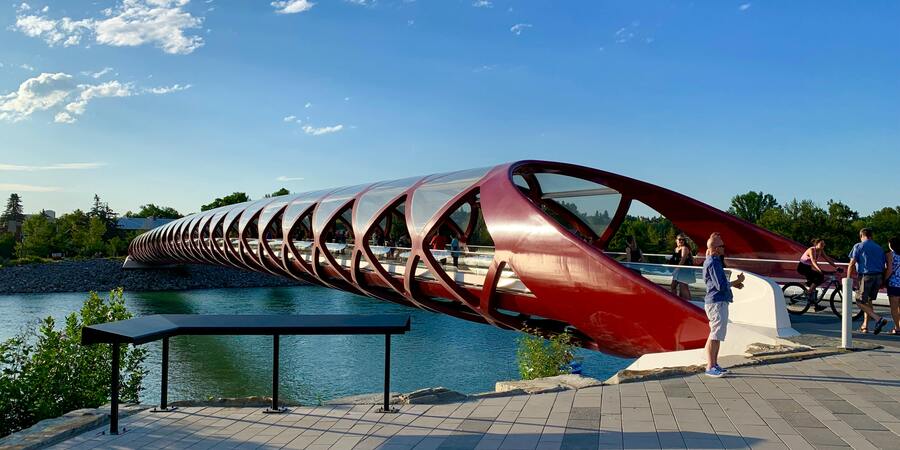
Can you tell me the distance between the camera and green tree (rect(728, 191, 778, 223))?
208 feet

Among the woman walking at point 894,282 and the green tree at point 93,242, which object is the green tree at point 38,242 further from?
the woman walking at point 894,282

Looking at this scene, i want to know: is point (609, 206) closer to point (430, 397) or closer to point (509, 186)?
point (509, 186)

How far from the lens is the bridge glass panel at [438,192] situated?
12.7 meters

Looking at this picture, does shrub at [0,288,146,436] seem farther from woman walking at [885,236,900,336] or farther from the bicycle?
woman walking at [885,236,900,336]

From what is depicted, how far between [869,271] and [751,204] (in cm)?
6046

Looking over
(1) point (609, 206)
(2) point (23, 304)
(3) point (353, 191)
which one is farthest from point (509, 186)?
(2) point (23, 304)

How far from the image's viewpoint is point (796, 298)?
10992 millimetres

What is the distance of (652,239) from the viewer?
5175 centimetres

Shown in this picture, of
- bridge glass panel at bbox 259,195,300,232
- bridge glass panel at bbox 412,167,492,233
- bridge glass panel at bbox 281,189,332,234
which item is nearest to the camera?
bridge glass panel at bbox 412,167,492,233

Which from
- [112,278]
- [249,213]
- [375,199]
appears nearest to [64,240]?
[112,278]

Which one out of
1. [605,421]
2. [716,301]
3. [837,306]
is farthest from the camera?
[837,306]

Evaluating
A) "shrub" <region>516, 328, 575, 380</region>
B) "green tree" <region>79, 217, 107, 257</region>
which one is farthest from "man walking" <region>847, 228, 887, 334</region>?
"green tree" <region>79, 217, 107, 257</region>

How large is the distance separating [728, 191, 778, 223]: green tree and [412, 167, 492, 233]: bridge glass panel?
57.0 meters

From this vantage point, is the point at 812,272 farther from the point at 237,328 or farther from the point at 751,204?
the point at 751,204
